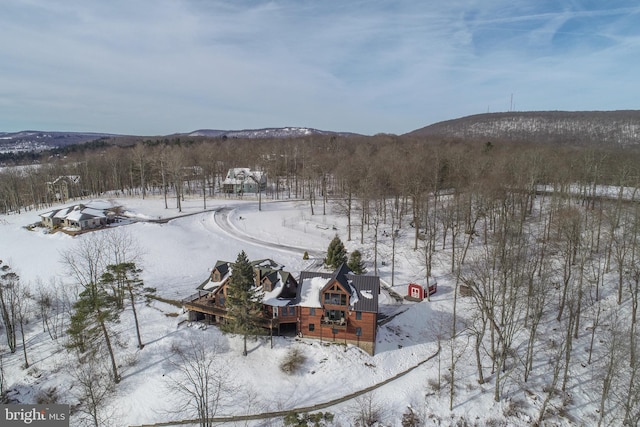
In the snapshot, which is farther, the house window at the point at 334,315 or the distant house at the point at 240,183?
the distant house at the point at 240,183

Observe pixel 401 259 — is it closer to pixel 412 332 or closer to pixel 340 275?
pixel 412 332

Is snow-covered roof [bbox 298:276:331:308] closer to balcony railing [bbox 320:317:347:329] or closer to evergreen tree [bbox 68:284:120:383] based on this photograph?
balcony railing [bbox 320:317:347:329]

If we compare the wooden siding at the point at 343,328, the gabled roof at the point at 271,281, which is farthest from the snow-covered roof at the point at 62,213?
the wooden siding at the point at 343,328

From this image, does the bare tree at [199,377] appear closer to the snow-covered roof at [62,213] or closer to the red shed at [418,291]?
the red shed at [418,291]

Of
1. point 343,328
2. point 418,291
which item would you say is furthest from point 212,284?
point 418,291

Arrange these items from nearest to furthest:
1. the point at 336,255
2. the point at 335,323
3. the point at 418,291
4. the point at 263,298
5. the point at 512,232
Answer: the point at 335,323 < the point at 263,298 < the point at 512,232 < the point at 418,291 < the point at 336,255

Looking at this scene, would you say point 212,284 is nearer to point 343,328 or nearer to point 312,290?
point 312,290
